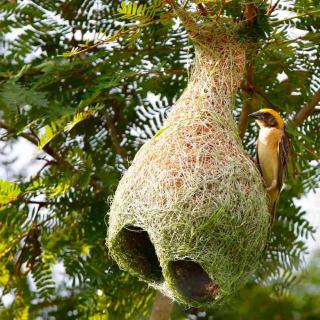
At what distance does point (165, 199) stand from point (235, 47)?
76 centimetres

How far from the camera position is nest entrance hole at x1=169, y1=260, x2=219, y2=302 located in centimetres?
355

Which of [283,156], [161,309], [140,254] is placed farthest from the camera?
[161,309]

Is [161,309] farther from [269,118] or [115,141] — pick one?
[269,118]

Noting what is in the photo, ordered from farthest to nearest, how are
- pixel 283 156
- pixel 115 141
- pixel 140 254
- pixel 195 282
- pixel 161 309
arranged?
pixel 115 141 < pixel 161 309 < pixel 283 156 < pixel 140 254 < pixel 195 282

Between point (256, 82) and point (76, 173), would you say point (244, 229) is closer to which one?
point (76, 173)

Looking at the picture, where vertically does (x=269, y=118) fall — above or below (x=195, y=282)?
above

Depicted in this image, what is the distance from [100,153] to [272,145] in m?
0.86

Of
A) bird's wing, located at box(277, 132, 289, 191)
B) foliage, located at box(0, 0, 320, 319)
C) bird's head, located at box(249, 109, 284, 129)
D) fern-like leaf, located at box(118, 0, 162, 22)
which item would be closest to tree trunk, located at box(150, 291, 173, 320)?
foliage, located at box(0, 0, 320, 319)

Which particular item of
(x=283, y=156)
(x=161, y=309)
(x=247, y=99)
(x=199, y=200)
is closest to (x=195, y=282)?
(x=199, y=200)

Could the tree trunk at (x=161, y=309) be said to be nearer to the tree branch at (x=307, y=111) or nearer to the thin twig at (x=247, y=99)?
the thin twig at (x=247, y=99)

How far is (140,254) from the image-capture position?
146 inches

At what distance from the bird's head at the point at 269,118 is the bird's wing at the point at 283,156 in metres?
0.07

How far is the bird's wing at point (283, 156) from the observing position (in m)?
3.96

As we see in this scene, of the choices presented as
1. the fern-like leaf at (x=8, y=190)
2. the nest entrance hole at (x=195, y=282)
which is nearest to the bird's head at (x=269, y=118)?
the nest entrance hole at (x=195, y=282)
